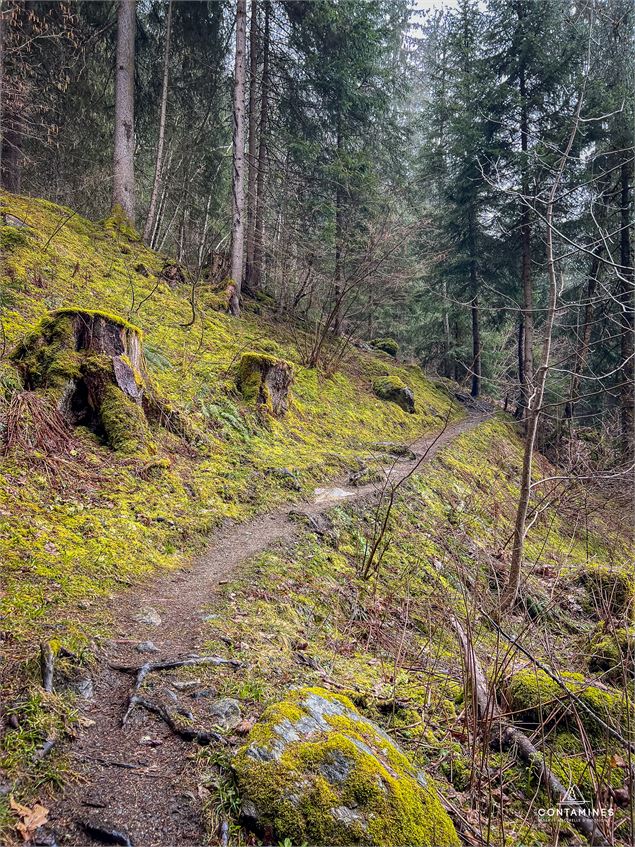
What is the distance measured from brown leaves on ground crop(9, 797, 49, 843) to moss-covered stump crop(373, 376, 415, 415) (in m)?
14.3

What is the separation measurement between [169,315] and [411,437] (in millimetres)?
7915

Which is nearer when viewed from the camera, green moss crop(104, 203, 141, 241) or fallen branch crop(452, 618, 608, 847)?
fallen branch crop(452, 618, 608, 847)

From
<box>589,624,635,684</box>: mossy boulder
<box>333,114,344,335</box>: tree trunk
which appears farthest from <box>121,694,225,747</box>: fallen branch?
<box>333,114,344,335</box>: tree trunk

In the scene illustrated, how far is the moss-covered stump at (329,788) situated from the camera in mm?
1813

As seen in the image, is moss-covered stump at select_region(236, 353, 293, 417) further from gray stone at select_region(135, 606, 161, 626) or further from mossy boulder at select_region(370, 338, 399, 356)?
mossy boulder at select_region(370, 338, 399, 356)

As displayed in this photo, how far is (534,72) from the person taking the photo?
16781 mm

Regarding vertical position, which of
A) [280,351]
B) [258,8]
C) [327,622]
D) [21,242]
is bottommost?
[327,622]

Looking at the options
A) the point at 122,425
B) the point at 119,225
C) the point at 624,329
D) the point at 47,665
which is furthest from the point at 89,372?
the point at 624,329

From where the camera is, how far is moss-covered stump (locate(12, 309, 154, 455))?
5.44 meters

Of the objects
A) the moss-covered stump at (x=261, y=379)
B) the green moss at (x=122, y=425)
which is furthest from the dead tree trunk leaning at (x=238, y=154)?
the green moss at (x=122, y=425)

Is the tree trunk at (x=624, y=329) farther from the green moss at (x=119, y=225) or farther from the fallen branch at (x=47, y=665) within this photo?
the fallen branch at (x=47, y=665)

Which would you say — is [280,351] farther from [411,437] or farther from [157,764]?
[157,764]

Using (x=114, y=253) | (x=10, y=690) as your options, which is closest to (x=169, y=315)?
(x=114, y=253)

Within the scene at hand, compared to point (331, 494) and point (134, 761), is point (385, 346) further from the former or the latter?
point (134, 761)
